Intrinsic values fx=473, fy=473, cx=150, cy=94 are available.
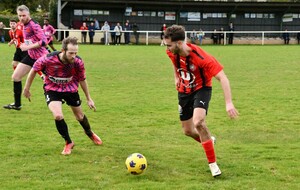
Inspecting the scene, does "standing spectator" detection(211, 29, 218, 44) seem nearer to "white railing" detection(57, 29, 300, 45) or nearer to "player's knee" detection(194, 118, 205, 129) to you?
"white railing" detection(57, 29, 300, 45)

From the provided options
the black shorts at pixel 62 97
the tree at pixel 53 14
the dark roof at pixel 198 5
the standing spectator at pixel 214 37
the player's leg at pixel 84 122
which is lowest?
the player's leg at pixel 84 122

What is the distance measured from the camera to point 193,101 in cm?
588

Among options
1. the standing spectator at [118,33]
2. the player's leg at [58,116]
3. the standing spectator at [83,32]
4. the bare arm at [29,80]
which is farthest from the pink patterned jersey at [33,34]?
the standing spectator at [118,33]

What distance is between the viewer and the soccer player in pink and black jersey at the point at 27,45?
9.22 m

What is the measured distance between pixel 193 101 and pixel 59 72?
1.91m

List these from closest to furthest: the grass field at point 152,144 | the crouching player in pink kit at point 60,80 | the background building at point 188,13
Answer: the grass field at point 152,144
the crouching player in pink kit at point 60,80
the background building at point 188,13

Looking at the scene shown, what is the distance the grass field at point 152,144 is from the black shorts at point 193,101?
2.13 feet

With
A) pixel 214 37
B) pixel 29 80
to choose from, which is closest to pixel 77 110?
pixel 29 80

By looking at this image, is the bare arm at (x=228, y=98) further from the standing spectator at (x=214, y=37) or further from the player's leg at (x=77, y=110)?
the standing spectator at (x=214, y=37)

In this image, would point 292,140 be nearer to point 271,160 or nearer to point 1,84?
point 271,160

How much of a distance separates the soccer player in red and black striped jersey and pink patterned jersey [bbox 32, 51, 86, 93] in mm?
1458

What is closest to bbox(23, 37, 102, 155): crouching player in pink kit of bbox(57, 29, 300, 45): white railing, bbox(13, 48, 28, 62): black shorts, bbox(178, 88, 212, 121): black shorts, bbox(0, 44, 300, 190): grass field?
bbox(0, 44, 300, 190): grass field

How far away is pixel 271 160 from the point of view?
6.21 metres

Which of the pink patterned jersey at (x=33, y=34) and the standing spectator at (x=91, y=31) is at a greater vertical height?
the standing spectator at (x=91, y=31)
